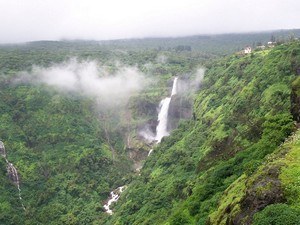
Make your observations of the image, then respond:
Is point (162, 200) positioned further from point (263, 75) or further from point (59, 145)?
point (59, 145)

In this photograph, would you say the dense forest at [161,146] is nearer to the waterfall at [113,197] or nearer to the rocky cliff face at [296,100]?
the rocky cliff face at [296,100]

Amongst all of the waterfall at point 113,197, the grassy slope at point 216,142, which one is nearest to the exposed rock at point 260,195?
the grassy slope at point 216,142

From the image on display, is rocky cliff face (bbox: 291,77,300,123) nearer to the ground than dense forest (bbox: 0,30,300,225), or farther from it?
farther from it

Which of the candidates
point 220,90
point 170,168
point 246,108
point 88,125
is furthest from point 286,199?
point 88,125

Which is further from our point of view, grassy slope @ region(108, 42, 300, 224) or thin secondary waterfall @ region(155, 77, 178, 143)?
thin secondary waterfall @ region(155, 77, 178, 143)

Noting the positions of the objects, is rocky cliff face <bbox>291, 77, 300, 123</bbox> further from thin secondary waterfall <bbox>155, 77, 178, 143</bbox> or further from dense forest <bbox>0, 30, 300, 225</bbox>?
thin secondary waterfall <bbox>155, 77, 178, 143</bbox>

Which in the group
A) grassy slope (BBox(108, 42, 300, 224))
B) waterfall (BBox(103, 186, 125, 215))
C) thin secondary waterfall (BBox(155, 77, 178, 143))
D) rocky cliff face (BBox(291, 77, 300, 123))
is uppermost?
rocky cliff face (BBox(291, 77, 300, 123))

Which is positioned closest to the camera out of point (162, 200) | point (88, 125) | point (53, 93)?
point (162, 200)

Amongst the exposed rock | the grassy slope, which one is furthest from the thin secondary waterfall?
the exposed rock
